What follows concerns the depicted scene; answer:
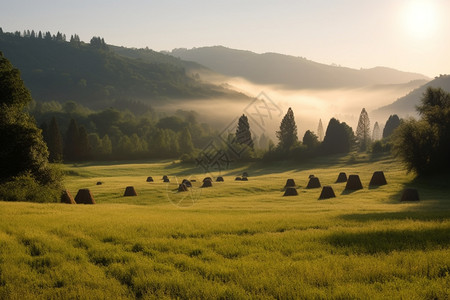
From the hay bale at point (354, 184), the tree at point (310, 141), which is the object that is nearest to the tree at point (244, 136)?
the tree at point (310, 141)

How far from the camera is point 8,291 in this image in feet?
26.5

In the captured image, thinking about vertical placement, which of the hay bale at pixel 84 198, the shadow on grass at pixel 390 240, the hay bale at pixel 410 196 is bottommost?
the hay bale at pixel 410 196

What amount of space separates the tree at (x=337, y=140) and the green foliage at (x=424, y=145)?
61400mm

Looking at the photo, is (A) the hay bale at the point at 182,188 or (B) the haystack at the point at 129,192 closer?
(B) the haystack at the point at 129,192

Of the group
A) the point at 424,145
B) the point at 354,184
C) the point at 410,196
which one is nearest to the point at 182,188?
the point at 354,184

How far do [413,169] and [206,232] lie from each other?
49759mm

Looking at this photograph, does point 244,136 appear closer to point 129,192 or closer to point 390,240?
point 129,192

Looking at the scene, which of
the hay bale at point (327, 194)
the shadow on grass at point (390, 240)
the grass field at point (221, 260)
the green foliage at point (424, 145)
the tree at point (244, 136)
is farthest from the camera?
the tree at point (244, 136)

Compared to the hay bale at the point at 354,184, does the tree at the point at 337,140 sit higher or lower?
higher

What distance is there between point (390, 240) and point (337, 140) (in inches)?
4395

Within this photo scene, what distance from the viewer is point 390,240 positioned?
11555 millimetres

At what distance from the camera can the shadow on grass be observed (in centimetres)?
1053

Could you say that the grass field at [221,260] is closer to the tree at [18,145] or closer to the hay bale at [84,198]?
the hay bale at [84,198]

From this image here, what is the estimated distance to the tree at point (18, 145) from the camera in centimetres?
3362
